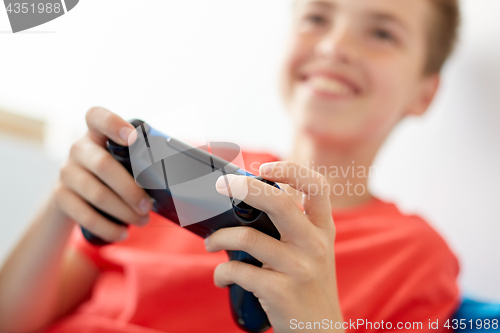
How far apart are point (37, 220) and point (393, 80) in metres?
0.58

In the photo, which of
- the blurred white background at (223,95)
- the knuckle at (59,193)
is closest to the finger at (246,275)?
the knuckle at (59,193)

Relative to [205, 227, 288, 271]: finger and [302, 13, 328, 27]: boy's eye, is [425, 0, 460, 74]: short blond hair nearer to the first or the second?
[302, 13, 328, 27]: boy's eye

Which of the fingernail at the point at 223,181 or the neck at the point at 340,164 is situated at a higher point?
the fingernail at the point at 223,181

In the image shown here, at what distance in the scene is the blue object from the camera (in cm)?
53

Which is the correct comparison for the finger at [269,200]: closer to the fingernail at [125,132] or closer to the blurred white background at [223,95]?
the fingernail at [125,132]

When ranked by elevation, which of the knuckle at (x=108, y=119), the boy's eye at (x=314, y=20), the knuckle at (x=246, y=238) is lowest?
the knuckle at (x=246, y=238)

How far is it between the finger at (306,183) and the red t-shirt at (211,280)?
210 mm

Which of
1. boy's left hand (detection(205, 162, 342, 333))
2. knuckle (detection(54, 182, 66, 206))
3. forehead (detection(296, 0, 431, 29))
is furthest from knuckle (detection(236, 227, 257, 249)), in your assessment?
forehead (detection(296, 0, 431, 29))

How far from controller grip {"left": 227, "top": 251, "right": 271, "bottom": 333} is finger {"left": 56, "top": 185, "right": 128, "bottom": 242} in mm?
151

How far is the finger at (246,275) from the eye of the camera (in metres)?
0.33

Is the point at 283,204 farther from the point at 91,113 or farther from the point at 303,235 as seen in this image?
the point at 91,113

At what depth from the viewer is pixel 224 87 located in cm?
98

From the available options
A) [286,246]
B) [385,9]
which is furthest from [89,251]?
[385,9]

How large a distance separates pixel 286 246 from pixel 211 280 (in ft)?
0.68
